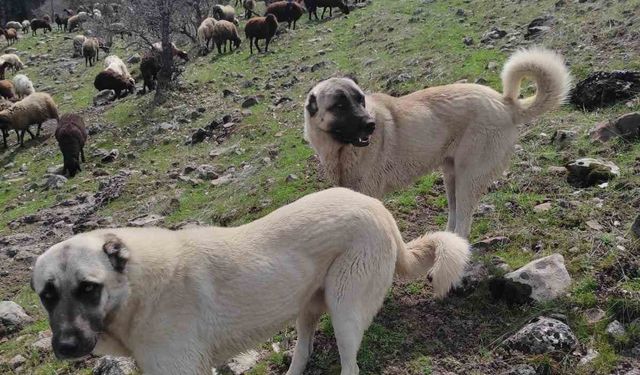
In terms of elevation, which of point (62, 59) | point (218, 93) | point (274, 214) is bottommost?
point (62, 59)

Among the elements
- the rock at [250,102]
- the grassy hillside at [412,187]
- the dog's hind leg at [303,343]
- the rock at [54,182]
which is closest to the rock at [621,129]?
the grassy hillside at [412,187]

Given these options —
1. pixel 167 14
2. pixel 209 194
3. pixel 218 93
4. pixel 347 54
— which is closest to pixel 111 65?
pixel 167 14

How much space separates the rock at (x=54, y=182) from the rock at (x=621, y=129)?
1011 cm

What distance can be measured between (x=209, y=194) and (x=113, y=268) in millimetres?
6186

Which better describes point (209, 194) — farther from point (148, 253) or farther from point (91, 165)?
point (148, 253)

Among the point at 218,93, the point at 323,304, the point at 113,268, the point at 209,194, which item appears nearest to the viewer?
the point at 113,268

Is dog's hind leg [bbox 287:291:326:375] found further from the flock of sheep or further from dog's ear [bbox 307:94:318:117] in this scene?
the flock of sheep

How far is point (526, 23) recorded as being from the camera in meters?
14.4

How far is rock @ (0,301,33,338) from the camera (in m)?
6.36

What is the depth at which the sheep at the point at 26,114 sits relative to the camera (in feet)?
55.0

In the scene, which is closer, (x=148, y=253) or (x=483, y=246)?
(x=148, y=253)

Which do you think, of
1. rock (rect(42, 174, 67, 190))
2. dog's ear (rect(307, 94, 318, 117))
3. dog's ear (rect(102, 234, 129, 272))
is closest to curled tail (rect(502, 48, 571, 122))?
dog's ear (rect(307, 94, 318, 117))

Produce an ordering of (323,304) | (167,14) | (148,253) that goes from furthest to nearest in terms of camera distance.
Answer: (167,14)
(323,304)
(148,253)

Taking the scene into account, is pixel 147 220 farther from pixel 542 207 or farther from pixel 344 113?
pixel 542 207
